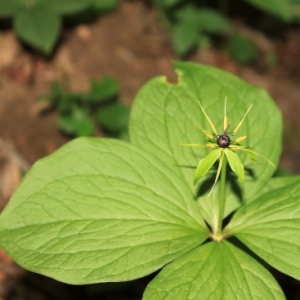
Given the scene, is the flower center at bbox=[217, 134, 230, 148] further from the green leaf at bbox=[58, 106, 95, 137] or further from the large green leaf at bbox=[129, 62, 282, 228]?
the green leaf at bbox=[58, 106, 95, 137]

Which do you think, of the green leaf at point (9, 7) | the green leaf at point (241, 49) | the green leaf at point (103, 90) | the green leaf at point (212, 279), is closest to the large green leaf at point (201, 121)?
the green leaf at point (212, 279)

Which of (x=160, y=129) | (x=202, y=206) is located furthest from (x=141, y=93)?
(x=202, y=206)

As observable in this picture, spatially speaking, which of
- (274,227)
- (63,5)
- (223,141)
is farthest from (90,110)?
(223,141)

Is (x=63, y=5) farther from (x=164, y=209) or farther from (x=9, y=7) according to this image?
(x=164, y=209)

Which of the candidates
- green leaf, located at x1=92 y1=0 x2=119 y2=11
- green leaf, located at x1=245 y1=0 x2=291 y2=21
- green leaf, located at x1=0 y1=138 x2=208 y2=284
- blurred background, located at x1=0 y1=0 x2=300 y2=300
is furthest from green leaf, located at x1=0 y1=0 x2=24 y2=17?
green leaf, located at x1=0 y1=138 x2=208 y2=284

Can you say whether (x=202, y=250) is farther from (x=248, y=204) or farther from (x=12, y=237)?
(x=12, y=237)
